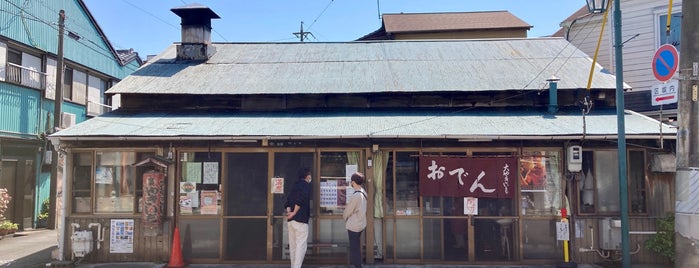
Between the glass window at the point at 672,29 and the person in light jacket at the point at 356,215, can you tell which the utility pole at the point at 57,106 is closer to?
the person in light jacket at the point at 356,215

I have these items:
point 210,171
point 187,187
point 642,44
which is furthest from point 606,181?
point 187,187

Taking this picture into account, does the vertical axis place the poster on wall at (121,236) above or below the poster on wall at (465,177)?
below

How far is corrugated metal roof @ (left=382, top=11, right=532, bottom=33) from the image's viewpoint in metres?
20.8

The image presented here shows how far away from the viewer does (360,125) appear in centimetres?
965

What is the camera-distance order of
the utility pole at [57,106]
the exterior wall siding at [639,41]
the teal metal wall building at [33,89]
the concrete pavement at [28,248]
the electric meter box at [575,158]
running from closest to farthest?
1. the electric meter box at [575,158]
2. the concrete pavement at [28,248]
3. the exterior wall siding at [639,41]
4. the teal metal wall building at [33,89]
5. the utility pole at [57,106]

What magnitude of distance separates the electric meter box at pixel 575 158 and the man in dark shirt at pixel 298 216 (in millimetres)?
5088

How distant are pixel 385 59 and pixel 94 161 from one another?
289 inches

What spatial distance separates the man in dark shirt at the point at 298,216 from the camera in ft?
28.4

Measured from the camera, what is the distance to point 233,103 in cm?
1119

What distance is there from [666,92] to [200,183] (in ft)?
28.1

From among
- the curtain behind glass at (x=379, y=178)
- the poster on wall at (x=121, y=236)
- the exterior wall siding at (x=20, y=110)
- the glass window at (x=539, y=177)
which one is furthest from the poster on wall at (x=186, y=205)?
the exterior wall siding at (x=20, y=110)

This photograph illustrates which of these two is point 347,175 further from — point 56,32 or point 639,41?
point 56,32

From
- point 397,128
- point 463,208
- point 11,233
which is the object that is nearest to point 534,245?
point 463,208

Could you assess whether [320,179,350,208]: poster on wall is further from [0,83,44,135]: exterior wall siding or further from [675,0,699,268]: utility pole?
[0,83,44,135]: exterior wall siding
